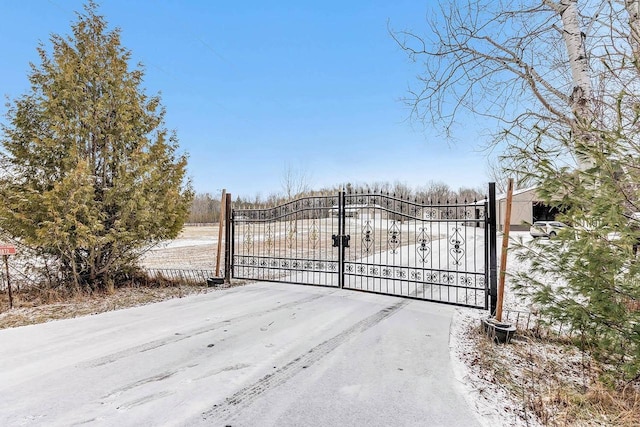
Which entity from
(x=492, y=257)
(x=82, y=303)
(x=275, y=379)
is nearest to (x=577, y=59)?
(x=492, y=257)

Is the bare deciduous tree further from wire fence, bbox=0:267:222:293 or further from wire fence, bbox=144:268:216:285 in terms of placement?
wire fence, bbox=144:268:216:285

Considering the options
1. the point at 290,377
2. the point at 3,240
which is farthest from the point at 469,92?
the point at 3,240

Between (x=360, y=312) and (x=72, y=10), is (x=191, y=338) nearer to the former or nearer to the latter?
(x=360, y=312)

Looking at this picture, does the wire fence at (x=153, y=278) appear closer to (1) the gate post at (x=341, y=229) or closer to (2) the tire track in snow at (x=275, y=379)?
(1) the gate post at (x=341, y=229)

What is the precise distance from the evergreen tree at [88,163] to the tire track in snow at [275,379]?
4.40 metres

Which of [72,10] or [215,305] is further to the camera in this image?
[72,10]

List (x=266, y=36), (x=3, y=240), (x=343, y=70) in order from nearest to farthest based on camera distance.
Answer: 1. (x=3, y=240)
2. (x=266, y=36)
3. (x=343, y=70)

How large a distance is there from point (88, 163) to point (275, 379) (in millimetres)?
5200

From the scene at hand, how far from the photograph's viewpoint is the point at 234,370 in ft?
9.19

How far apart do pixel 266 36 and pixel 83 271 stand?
9.72 meters

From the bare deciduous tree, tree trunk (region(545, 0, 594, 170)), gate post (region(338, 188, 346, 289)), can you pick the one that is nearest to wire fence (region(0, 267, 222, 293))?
gate post (region(338, 188, 346, 289))

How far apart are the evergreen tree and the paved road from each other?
1802 millimetres

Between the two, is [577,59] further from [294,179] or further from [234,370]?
[294,179]

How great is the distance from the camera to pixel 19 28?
21.8 feet
